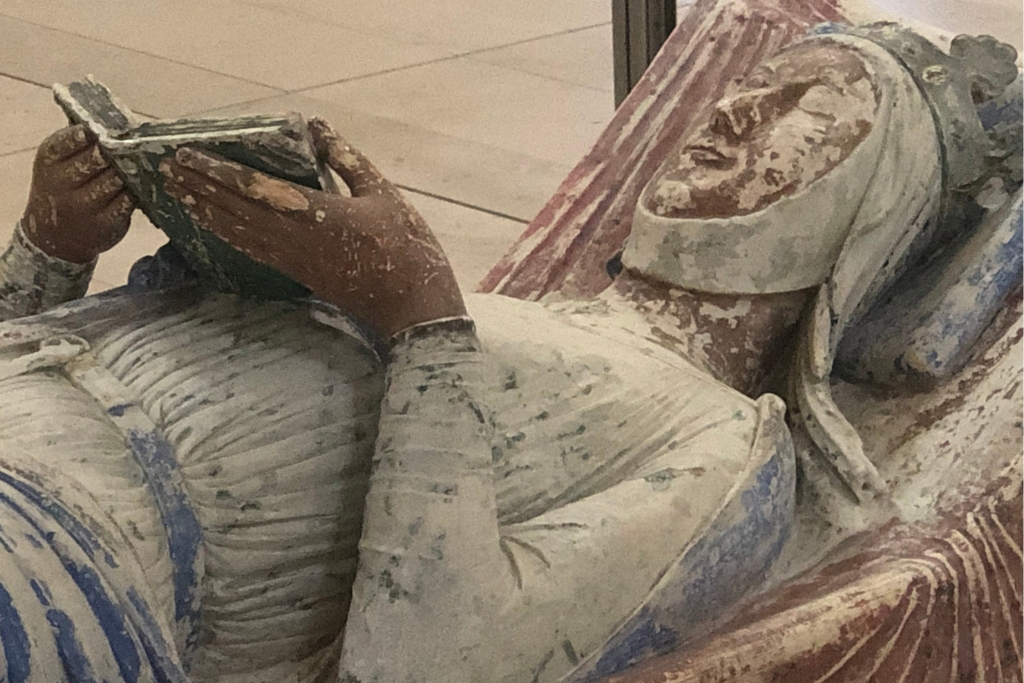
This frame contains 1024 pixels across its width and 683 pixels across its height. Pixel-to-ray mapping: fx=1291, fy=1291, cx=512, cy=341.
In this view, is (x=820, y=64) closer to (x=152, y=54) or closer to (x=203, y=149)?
(x=203, y=149)

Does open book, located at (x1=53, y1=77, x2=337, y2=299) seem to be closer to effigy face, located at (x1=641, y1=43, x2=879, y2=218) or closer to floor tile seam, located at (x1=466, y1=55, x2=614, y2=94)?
effigy face, located at (x1=641, y1=43, x2=879, y2=218)

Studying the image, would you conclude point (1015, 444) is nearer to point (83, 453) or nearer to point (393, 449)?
point (393, 449)

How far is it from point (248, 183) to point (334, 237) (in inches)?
4.0

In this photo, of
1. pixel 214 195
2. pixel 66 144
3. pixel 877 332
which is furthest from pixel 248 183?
pixel 877 332

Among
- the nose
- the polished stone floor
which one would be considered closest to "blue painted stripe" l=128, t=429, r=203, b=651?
the nose

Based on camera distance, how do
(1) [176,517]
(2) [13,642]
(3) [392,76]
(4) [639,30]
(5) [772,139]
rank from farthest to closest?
(3) [392,76] → (4) [639,30] → (5) [772,139] → (1) [176,517] → (2) [13,642]

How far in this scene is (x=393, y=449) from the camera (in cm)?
132

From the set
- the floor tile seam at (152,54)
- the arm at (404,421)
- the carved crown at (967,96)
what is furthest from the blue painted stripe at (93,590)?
the floor tile seam at (152,54)

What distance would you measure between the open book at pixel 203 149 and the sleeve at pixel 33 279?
0.62 ft

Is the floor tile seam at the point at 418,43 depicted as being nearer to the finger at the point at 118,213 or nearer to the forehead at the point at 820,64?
the forehead at the point at 820,64

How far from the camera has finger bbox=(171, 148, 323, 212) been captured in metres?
1.30

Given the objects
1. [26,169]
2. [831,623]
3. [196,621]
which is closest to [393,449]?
[196,621]

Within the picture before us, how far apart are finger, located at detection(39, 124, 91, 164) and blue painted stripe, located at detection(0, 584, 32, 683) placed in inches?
19.6

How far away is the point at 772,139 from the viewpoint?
180cm
